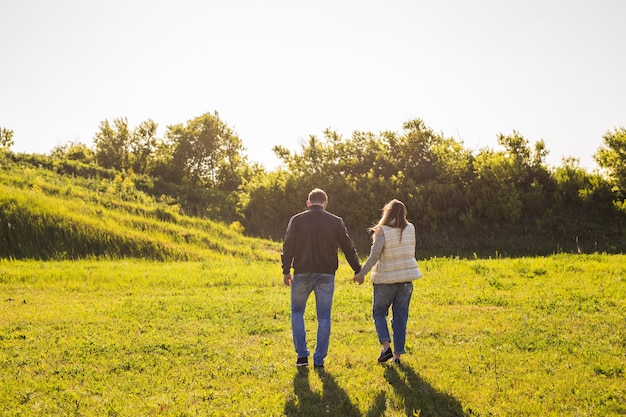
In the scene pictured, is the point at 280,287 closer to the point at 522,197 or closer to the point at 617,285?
the point at 617,285

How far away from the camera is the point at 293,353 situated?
27.2 feet

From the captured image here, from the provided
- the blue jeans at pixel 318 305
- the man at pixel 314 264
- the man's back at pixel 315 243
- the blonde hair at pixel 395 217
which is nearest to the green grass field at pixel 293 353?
the blue jeans at pixel 318 305

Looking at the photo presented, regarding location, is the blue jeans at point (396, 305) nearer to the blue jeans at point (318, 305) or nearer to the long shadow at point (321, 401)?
the blue jeans at point (318, 305)

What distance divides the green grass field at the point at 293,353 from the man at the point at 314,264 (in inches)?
18.8

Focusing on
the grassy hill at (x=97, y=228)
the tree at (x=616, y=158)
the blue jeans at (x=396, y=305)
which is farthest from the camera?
the tree at (x=616, y=158)

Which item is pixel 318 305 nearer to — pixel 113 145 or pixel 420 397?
pixel 420 397

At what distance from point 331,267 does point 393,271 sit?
3.00 feet

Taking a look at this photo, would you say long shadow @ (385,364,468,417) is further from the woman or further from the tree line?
the tree line

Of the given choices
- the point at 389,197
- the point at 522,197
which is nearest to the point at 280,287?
the point at 389,197

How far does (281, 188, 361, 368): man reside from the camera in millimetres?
7281

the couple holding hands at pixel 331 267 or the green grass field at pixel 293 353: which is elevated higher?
the couple holding hands at pixel 331 267

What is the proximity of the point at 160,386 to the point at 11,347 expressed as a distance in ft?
11.7

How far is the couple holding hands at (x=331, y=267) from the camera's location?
7305 millimetres

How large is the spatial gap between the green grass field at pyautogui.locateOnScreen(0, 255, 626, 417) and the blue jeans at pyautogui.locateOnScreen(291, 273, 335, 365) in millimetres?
334
